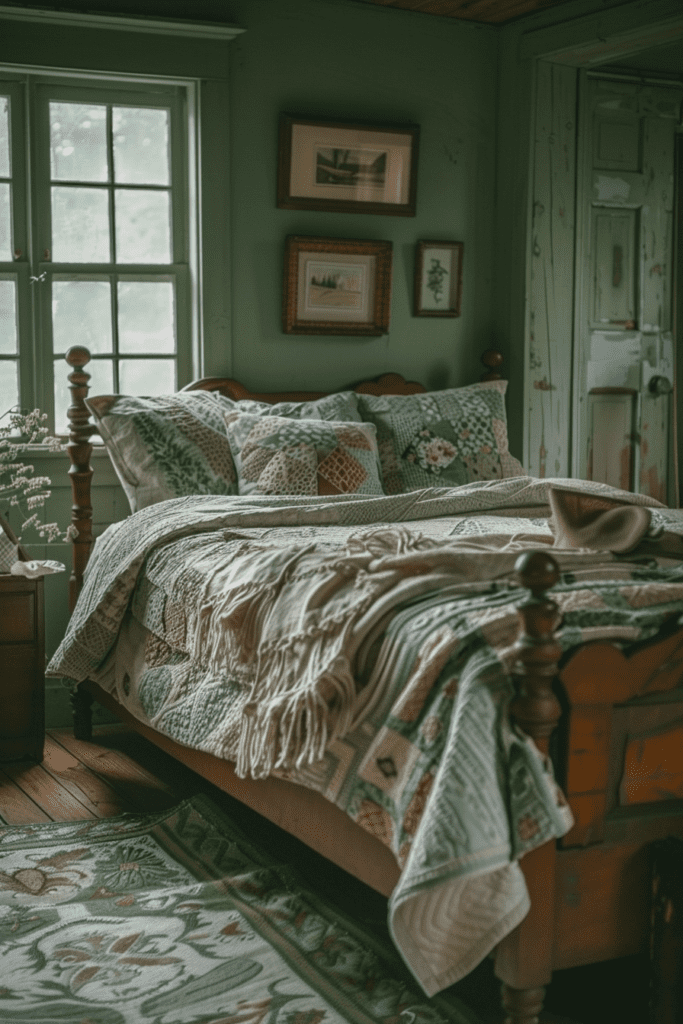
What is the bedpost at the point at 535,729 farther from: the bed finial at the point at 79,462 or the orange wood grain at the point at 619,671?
the bed finial at the point at 79,462

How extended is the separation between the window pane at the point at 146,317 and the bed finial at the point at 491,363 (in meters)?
1.22

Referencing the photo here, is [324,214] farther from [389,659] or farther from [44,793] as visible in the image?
[389,659]

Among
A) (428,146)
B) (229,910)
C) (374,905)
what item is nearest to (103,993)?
(229,910)

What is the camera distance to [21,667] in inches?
134

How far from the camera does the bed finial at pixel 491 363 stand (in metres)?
4.49

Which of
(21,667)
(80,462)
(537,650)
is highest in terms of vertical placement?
(80,462)

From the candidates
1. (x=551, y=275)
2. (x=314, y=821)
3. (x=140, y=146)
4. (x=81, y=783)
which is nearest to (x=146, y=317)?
(x=140, y=146)

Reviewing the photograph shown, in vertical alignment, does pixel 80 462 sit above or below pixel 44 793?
above

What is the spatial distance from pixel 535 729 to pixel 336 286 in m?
2.83

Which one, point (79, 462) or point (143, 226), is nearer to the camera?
point (79, 462)

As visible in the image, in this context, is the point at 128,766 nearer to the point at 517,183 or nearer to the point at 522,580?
the point at 522,580

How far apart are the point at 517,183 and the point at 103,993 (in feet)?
11.3

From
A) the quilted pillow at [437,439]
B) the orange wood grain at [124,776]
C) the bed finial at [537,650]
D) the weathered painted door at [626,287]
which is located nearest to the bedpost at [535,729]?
the bed finial at [537,650]

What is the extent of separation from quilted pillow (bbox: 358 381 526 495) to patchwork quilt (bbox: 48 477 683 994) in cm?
66
